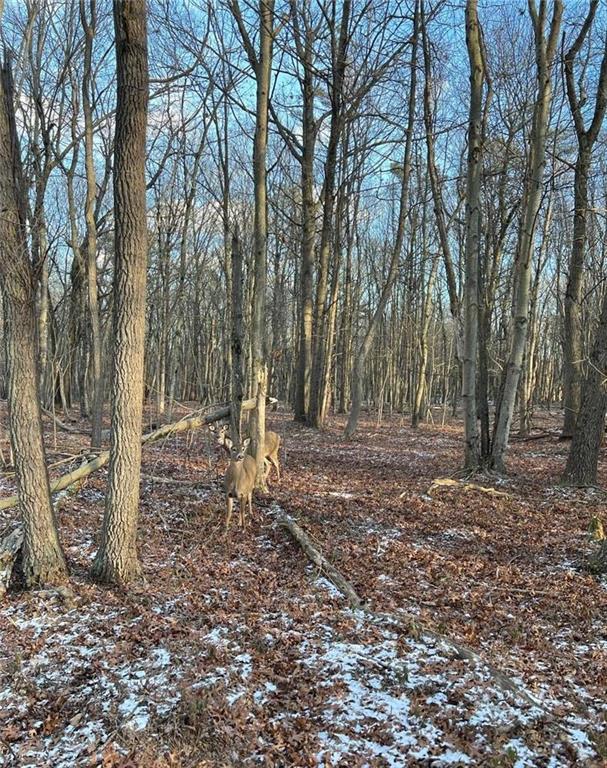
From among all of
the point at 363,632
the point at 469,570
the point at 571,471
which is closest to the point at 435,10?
the point at 571,471

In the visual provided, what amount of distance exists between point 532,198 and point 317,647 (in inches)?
341

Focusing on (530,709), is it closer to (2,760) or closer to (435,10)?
(2,760)

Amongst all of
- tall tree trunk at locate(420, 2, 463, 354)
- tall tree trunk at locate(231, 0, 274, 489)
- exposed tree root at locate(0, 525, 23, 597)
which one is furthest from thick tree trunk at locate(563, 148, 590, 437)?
exposed tree root at locate(0, 525, 23, 597)

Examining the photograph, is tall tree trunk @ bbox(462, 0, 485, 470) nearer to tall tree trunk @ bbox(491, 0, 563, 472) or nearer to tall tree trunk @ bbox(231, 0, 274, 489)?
tall tree trunk @ bbox(491, 0, 563, 472)

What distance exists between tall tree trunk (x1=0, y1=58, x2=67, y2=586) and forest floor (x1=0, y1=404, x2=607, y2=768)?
16.6 inches

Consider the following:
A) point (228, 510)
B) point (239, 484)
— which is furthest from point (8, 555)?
point (239, 484)

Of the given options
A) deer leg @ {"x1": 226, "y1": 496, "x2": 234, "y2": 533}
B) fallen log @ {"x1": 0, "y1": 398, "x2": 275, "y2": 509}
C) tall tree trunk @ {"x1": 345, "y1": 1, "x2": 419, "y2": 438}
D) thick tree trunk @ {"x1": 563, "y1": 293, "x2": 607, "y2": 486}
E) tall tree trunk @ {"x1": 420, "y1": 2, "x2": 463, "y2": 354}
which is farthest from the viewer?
tall tree trunk @ {"x1": 345, "y1": 1, "x2": 419, "y2": 438}

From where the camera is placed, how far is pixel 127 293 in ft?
16.5

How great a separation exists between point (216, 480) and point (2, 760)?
20.6 feet

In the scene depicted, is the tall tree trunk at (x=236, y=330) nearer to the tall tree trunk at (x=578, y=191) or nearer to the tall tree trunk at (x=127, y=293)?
the tall tree trunk at (x=127, y=293)

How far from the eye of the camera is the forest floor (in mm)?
3211

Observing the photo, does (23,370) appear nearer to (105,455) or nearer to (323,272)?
(105,455)

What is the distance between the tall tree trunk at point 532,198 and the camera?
9.48 meters

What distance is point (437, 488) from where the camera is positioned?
9.03m
